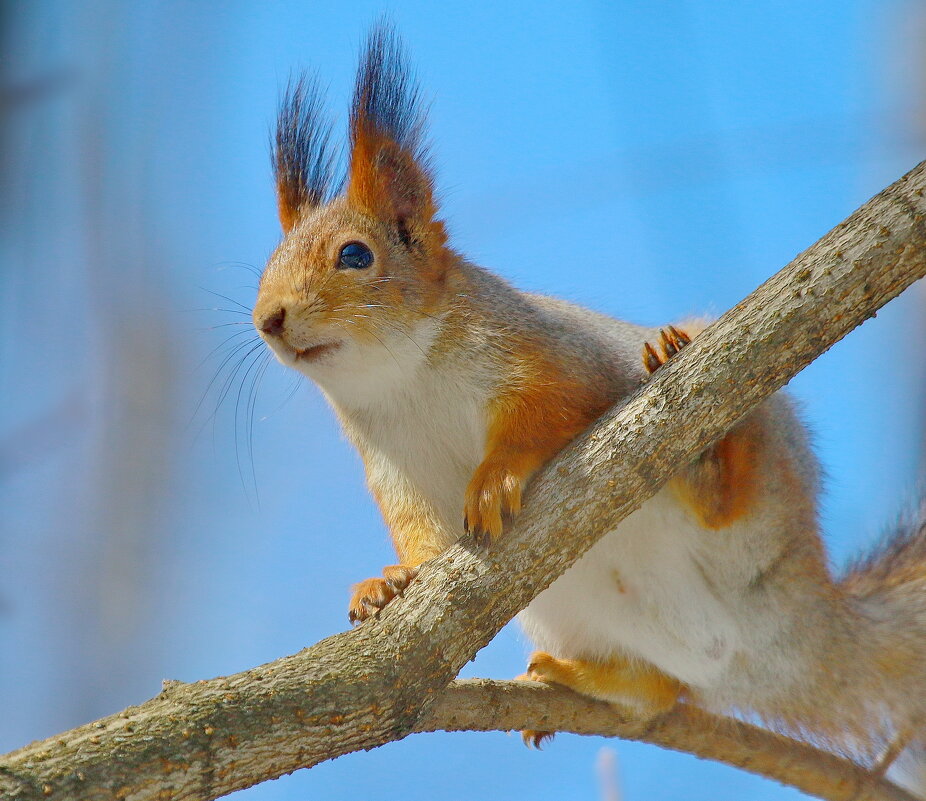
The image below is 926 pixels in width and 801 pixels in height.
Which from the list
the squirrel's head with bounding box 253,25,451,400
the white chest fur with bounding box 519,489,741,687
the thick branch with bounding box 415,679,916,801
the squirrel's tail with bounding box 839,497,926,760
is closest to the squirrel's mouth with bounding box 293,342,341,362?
the squirrel's head with bounding box 253,25,451,400

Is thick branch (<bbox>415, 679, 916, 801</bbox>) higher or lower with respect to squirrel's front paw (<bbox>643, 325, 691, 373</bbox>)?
lower

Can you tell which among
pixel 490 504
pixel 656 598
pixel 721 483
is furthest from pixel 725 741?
pixel 490 504

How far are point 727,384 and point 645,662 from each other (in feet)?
4.59

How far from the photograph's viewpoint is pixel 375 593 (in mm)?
2791

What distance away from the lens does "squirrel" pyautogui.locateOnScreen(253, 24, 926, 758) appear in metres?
2.95

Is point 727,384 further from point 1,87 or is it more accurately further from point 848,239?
point 1,87

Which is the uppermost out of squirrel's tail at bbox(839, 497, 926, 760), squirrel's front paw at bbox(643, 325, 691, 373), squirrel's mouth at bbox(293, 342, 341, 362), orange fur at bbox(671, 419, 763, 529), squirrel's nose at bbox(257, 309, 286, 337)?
squirrel's nose at bbox(257, 309, 286, 337)

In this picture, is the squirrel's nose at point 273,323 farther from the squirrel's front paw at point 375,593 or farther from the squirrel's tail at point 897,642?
the squirrel's tail at point 897,642

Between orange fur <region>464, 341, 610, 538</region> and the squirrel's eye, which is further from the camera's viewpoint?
the squirrel's eye

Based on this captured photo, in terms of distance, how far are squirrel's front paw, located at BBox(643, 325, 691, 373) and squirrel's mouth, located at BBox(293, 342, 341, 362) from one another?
2.79ft

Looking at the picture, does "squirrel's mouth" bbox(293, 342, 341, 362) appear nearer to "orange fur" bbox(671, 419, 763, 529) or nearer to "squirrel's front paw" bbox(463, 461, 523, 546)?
"squirrel's front paw" bbox(463, 461, 523, 546)

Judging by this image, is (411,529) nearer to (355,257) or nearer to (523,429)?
(523,429)

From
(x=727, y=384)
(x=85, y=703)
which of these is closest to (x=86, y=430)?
(x=85, y=703)

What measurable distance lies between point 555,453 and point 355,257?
2.73 feet
